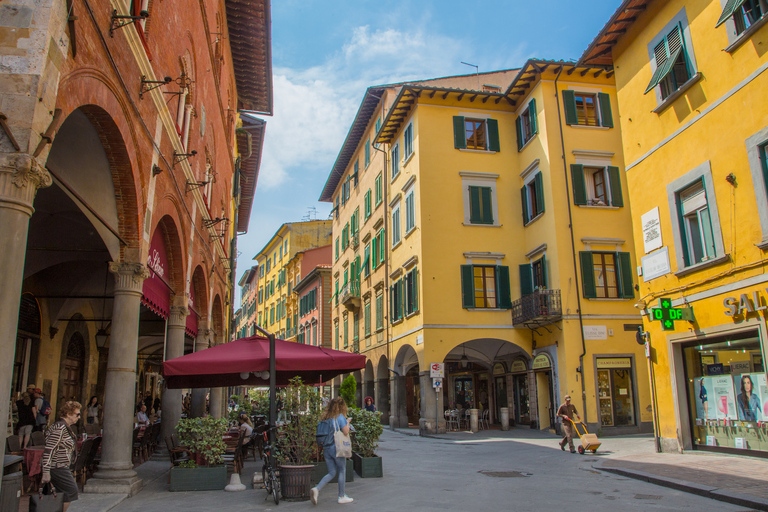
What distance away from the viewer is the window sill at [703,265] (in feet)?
35.8

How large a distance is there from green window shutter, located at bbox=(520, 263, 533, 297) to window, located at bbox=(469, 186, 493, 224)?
7.72 ft

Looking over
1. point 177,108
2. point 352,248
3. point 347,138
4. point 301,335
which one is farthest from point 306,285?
point 177,108

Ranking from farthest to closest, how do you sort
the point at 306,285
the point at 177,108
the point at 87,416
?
1. the point at 306,285
2. the point at 87,416
3. the point at 177,108

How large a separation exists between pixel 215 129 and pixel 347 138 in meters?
16.2

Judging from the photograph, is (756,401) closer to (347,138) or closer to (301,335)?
(347,138)

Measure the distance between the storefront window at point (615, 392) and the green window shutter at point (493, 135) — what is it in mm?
9631

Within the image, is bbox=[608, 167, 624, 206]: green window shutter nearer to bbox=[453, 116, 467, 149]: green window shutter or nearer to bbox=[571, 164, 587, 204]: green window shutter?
bbox=[571, 164, 587, 204]: green window shutter

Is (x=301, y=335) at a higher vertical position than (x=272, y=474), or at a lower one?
higher

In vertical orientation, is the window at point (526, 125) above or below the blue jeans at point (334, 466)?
above

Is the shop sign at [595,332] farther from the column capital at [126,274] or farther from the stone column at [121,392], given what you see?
the column capital at [126,274]

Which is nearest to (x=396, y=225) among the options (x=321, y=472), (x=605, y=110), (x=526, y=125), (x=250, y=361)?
(x=526, y=125)

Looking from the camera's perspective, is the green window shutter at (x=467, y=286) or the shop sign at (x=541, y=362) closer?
the shop sign at (x=541, y=362)

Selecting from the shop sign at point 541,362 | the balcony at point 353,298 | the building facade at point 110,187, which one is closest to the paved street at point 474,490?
the building facade at point 110,187

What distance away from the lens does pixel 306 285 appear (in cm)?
4750
